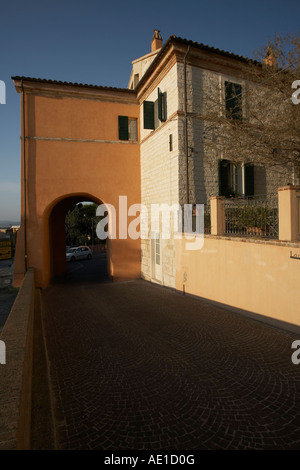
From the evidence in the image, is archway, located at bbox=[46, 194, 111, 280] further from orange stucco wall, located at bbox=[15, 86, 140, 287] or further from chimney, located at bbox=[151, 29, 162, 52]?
chimney, located at bbox=[151, 29, 162, 52]

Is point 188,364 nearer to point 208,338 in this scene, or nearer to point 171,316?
point 208,338

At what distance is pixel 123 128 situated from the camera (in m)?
13.3

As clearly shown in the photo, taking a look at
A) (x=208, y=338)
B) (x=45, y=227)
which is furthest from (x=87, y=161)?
(x=208, y=338)

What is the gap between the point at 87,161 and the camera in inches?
500

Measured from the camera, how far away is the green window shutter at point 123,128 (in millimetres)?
13234

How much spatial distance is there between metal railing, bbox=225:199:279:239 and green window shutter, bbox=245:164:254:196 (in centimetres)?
381

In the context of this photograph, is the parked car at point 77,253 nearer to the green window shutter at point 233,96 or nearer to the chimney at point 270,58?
the green window shutter at point 233,96

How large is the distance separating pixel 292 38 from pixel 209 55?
129 inches

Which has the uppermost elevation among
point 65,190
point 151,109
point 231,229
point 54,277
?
point 151,109

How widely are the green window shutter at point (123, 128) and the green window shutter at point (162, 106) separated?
2.75 metres

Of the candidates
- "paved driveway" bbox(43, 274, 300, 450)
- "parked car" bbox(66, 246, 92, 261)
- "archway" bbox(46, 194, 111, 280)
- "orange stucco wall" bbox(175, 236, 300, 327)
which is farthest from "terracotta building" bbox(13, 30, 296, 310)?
"parked car" bbox(66, 246, 92, 261)

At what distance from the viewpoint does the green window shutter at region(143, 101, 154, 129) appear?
39.8 feet

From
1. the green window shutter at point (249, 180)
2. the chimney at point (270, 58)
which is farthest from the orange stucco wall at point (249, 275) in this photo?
the chimney at point (270, 58)

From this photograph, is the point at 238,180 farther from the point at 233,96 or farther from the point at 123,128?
the point at 123,128
